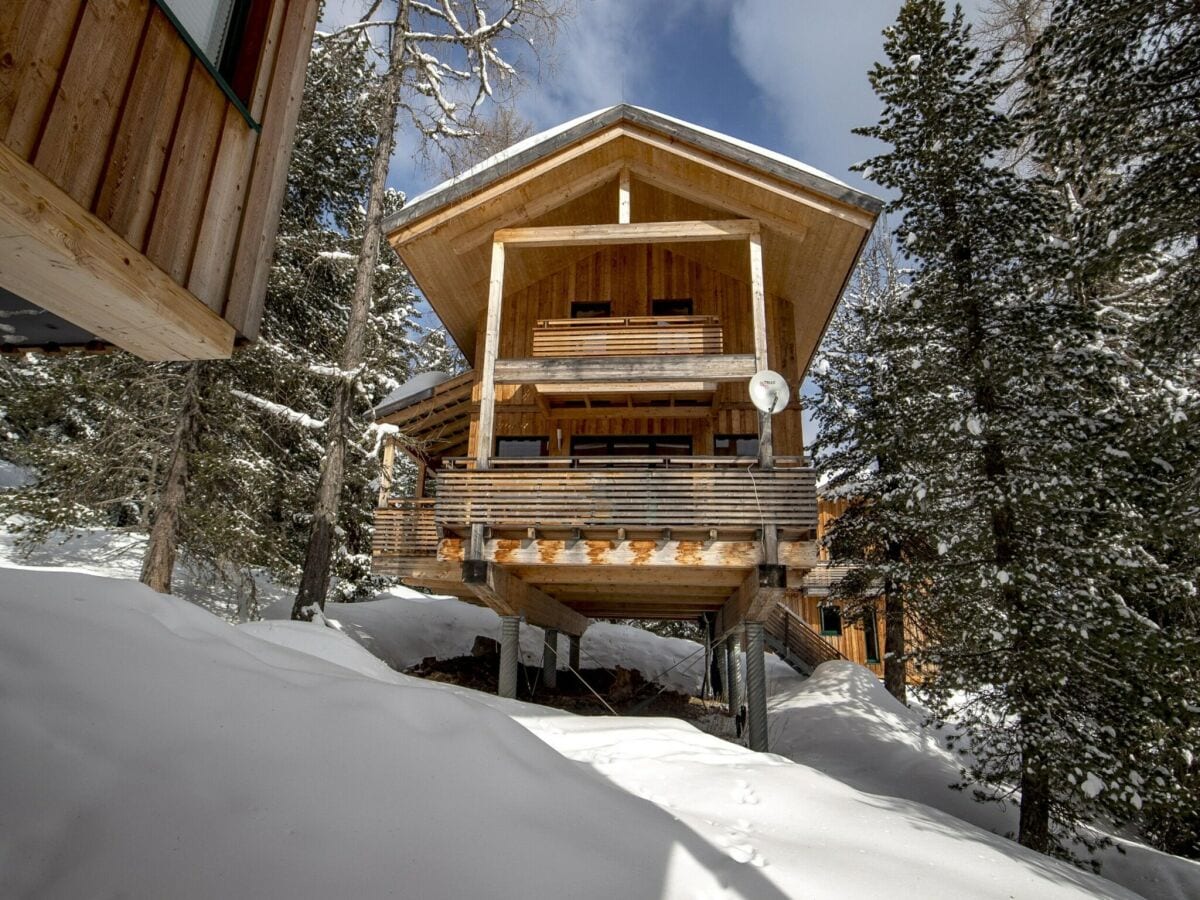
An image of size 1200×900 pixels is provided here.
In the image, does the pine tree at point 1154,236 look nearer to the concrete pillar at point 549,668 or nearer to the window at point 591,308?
the window at point 591,308

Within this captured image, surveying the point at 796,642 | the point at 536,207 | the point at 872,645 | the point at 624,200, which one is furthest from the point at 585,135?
the point at 872,645

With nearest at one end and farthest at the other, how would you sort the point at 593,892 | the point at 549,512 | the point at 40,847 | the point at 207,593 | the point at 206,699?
the point at 40,847, the point at 593,892, the point at 206,699, the point at 549,512, the point at 207,593

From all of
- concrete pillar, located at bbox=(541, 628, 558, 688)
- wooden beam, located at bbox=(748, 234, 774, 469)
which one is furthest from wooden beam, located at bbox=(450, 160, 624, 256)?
concrete pillar, located at bbox=(541, 628, 558, 688)

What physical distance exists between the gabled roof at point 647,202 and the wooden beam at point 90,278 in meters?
9.31

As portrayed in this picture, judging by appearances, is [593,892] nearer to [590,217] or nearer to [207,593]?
[590,217]

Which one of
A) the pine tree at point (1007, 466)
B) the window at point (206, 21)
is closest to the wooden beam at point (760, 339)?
the pine tree at point (1007, 466)

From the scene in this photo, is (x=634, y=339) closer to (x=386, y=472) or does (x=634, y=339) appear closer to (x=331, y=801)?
(x=386, y=472)

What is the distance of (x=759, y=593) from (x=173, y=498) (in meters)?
10.6

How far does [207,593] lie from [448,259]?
963cm

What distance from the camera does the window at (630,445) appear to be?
46.9 feet

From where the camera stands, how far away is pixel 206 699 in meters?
3.07

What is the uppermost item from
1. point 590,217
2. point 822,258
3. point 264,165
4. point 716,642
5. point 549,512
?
point 590,217

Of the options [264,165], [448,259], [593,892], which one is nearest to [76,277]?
[264,165]

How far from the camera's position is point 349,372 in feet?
41.9
